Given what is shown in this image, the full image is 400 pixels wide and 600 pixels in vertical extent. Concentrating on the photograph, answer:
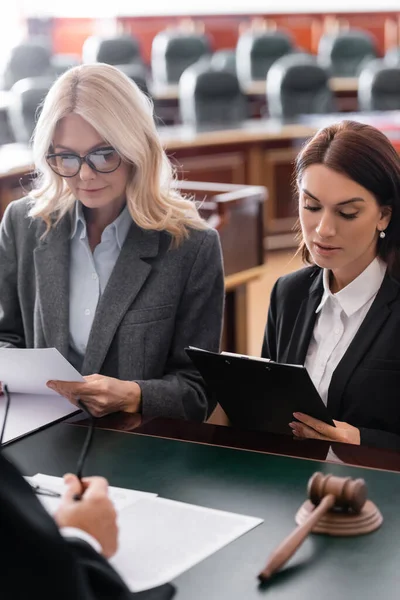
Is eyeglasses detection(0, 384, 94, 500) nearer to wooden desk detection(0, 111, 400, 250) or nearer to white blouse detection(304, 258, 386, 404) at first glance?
white blouse detection(304, 258, 386, 404)

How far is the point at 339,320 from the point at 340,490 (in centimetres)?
70

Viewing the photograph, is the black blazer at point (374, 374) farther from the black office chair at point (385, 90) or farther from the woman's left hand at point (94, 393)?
the black office chair at point (385, 90)

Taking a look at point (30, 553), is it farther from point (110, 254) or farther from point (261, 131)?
point (261, 131)

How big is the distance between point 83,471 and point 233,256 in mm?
2349

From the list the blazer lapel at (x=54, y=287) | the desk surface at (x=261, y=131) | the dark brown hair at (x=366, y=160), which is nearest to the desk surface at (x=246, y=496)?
the blazer lapel at (x=54, y=287)

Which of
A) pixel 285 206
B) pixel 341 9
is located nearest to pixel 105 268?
pixel 285 206

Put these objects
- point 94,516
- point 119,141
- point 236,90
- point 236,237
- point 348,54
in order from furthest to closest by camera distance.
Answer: point 348,54 < point 236,90 < point 236,237 < point 119,141 < point 94,516

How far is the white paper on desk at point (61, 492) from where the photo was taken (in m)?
1.40

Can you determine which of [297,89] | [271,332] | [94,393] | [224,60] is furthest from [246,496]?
[224,60]

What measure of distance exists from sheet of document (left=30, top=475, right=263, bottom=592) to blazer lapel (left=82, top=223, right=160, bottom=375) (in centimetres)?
69

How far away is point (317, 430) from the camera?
171cm

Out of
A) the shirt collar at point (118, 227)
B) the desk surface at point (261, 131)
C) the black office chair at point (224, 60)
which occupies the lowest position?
the desk surface at point (261, 131)

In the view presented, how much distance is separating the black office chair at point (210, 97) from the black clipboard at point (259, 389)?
5.67 metres

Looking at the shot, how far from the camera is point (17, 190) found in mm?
4547
